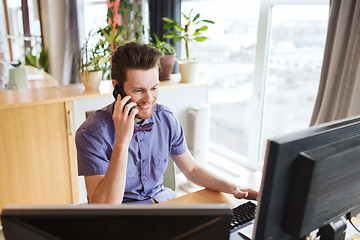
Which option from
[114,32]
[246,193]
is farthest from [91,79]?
[246,193]

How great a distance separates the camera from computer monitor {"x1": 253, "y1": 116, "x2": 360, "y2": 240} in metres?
0.71

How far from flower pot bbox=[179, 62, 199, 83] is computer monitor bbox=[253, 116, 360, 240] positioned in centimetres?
195

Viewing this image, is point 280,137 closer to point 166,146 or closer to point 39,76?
point 166,146

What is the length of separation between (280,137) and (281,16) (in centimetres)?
223

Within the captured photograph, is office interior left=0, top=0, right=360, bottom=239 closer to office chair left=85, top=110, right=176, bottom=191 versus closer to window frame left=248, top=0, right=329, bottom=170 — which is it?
window frame left=248, top=0, right=329, bottom=170

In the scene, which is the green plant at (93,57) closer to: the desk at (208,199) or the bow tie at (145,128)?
the bow tie at (145,128)

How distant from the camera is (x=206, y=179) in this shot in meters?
1.49

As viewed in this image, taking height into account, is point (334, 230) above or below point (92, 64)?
below

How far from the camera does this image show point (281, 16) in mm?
2678

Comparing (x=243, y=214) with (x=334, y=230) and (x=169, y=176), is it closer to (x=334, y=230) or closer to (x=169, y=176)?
(x=334, y=230)

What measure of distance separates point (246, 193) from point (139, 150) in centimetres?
50

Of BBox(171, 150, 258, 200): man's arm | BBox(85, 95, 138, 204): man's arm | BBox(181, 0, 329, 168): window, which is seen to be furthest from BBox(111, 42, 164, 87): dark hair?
BBox(181, 0, 329, 168): window

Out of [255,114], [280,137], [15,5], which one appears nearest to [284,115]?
[255,114]

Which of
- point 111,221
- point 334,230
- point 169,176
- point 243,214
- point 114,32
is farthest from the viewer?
point 114,32
